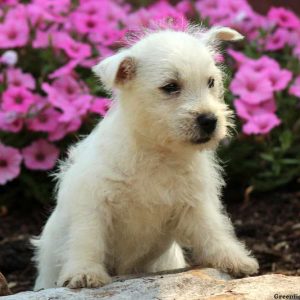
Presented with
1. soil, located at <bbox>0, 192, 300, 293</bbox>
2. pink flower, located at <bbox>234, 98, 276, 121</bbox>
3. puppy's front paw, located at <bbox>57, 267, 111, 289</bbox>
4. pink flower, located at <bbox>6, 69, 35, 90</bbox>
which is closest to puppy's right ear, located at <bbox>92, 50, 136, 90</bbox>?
puppy's front paw, located at <bbox>57, 267, 111, 289</bbox>

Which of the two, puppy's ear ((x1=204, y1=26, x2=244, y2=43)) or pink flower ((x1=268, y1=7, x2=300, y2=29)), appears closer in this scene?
puppy's ear ((x1=204, y1=26, x2=244, y2=43))

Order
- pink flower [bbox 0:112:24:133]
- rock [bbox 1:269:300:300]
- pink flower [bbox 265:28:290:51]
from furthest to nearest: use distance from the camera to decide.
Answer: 1. pink flower [bbox 265:28:290:51]
2. pink flower [bbox 0:112:24:133]
3. rock [bbox 1:269:300:300]

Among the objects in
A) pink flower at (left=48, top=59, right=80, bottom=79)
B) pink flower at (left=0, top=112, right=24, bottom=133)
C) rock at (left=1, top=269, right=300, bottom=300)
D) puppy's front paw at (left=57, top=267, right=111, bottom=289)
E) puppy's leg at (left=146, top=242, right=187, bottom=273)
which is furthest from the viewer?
pink flower at (left=48, top=59, right=80, bottom=79)

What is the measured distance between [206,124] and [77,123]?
7.41 ft

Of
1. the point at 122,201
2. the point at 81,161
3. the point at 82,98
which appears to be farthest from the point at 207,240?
the point at 82,98

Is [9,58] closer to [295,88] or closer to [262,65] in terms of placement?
[262,65]

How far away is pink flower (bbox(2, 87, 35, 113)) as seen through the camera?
589 centimetres

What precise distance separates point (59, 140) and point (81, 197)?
86.5 inches

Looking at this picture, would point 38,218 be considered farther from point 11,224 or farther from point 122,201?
point 122,201

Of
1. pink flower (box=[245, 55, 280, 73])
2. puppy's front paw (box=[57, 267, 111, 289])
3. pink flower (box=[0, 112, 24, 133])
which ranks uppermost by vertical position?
pink flower (box=[245, 55, 280, 73])

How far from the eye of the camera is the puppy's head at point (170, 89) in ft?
12.4

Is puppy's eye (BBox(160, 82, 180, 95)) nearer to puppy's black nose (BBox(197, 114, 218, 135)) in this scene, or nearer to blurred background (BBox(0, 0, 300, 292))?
puppy's black nose (BBox(197, 114, 218, 135))

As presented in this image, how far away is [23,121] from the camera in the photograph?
5.96m

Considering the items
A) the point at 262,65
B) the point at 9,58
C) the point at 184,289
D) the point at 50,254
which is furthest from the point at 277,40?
the point at 184,289
